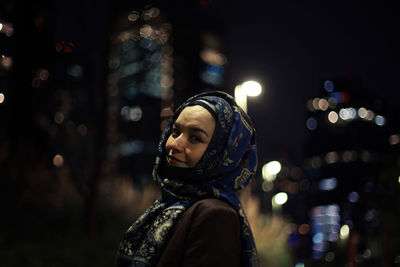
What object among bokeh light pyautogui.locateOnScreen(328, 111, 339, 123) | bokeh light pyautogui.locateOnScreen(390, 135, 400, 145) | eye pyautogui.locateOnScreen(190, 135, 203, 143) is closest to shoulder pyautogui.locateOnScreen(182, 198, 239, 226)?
eye pyautogui.locateOnScreen(190, 135, 203, 143)

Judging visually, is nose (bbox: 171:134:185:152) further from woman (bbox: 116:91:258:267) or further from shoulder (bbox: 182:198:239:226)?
shoulder (bbox: 182:198:239:226)

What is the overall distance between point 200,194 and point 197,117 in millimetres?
424

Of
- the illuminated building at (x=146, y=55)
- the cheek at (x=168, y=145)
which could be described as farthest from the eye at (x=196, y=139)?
the illuminated building at (x=146, y=55)

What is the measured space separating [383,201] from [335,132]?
2578 inches

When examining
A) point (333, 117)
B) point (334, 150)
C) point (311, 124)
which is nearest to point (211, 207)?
point (334, 150)

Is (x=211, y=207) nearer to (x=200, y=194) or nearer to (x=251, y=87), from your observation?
(x=200, y=194)

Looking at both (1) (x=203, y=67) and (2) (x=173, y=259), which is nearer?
(2) (x=173, y=259)

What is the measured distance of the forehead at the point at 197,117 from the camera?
216 centimetres

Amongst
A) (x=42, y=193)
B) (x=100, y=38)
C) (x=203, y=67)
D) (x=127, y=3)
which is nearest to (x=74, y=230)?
(x=42, y=193)

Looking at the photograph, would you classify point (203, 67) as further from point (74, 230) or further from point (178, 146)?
point (178, 146)

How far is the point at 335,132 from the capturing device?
6912 centimetres

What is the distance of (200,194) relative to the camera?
6.64ft

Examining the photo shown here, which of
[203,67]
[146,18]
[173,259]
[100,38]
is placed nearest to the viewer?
[173,259]

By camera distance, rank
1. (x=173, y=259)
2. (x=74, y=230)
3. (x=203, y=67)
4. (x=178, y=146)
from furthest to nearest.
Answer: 1. (x=203, y=67)
2. (x=74, y=230)
3. (x=178, y=146)
4. (x=173, y=259)
